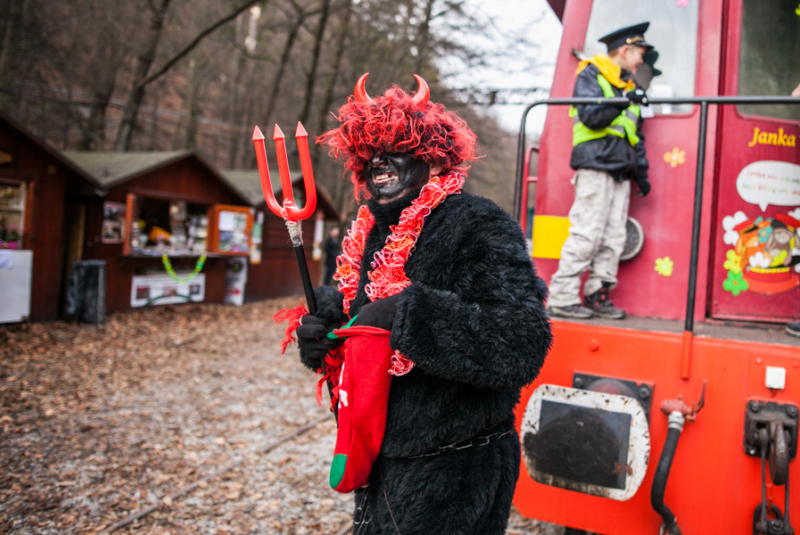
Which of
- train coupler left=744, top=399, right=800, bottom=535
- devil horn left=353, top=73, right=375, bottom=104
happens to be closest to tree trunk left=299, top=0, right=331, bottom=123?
devil horn left=353, top=73, right=375, bottom=104

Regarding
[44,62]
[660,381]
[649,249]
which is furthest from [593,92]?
[44,62]

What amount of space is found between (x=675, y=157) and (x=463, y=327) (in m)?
2.02

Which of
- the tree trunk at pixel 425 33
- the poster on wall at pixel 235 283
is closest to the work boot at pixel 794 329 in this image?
the poster on wall at pixel 235 283

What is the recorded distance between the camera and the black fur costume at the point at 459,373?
1.36m

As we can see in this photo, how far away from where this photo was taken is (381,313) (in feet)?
4.84

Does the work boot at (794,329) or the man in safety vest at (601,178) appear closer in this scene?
the work boot at (794,329)

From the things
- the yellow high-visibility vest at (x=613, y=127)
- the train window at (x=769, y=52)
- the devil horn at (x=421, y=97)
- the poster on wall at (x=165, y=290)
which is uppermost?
the train window at (x=769, y=52)

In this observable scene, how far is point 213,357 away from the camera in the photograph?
734 centimetres

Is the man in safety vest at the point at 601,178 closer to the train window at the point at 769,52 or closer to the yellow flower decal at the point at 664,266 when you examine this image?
the yellow flower decal at the point at 664,266

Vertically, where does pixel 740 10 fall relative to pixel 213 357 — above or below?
above

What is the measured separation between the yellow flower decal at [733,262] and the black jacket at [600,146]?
60 cm

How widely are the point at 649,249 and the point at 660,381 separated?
890mm

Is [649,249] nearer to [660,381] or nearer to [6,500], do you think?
[660,381]

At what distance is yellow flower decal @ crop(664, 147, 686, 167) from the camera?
275cm
